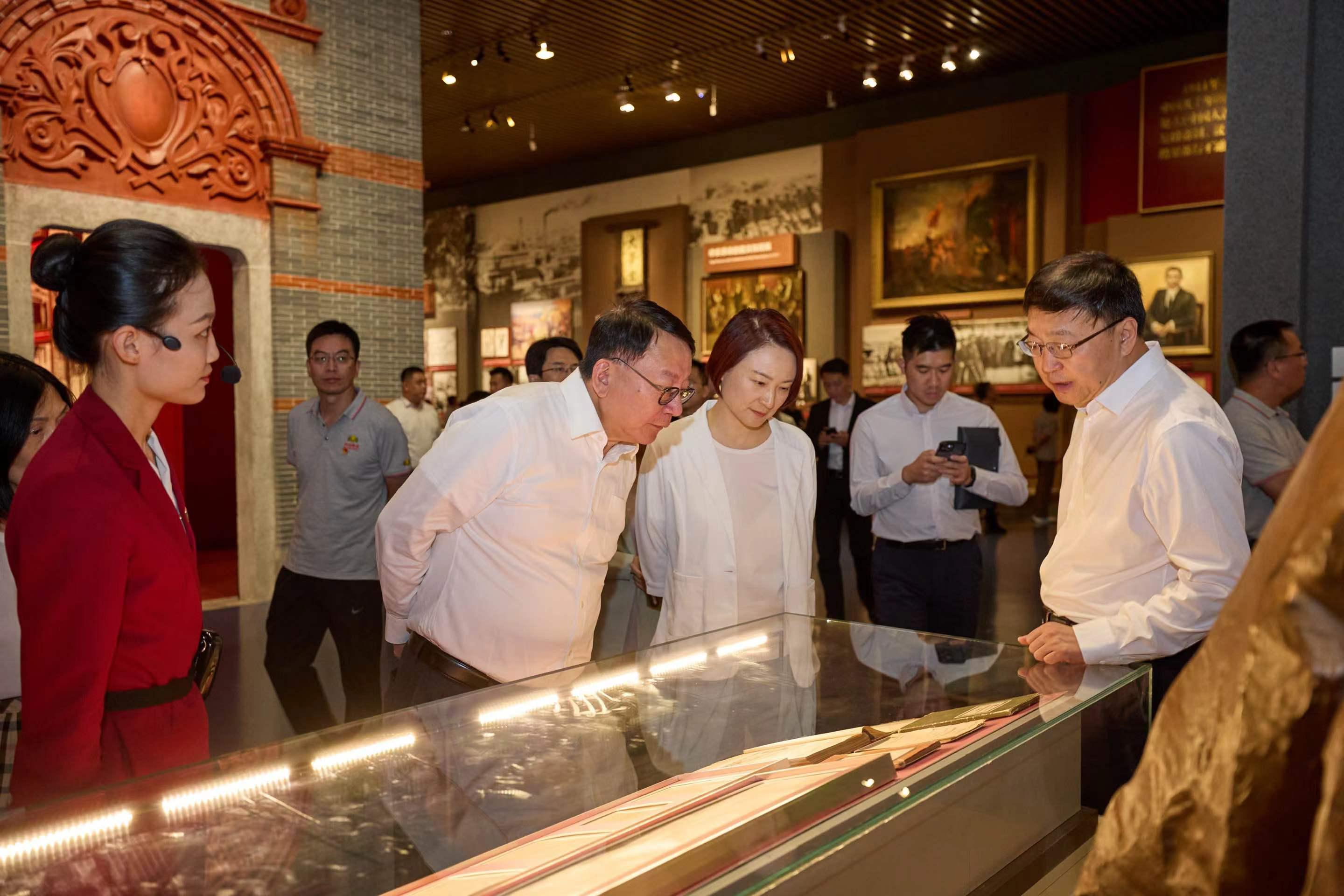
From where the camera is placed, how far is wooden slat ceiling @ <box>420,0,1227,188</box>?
1245 cm

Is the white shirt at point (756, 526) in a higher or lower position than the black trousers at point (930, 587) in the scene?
higher

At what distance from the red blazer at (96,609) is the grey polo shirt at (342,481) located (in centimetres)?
301

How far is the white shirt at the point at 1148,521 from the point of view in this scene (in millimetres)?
2125

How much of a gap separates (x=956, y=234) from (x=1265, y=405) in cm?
1123

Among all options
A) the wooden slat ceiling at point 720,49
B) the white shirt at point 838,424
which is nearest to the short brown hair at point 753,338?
the white shirt at point 838,424

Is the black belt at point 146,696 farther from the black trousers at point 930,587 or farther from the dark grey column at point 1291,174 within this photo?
the dark grey column at point 1291,174

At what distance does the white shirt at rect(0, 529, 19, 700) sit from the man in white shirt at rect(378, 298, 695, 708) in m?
0.91

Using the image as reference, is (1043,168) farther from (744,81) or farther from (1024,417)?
(744,81)

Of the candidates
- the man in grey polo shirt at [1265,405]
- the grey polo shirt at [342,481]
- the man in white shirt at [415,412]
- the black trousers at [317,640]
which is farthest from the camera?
the man in white shirt at [415,412]

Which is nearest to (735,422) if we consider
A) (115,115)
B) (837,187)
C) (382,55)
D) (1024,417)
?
(115,115)

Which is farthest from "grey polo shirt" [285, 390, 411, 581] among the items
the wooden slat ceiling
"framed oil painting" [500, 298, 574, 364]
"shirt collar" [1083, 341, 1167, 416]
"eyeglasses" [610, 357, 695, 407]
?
"framed oil painting" [500, 298, 574, 364]

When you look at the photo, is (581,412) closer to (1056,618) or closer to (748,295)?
(1056,618)

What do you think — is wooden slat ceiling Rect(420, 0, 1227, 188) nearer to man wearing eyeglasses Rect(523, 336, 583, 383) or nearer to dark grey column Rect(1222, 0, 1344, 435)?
dark grey column Rect(1222, 0, 1344, 435)

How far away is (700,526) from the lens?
3197mm
